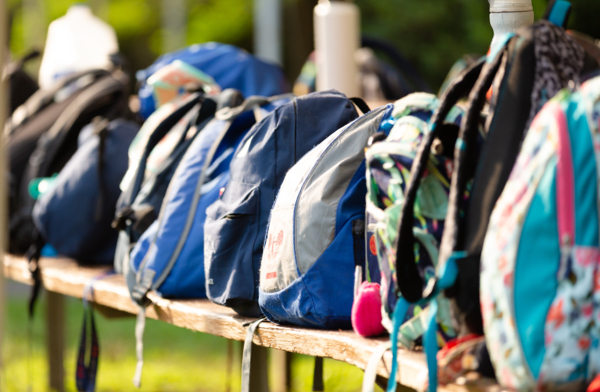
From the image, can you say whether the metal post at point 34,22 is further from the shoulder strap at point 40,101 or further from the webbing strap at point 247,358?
the webbing strap at point 247,358

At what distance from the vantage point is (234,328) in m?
1.93

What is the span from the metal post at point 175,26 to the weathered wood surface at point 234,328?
1120 cm

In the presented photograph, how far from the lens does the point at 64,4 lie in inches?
642

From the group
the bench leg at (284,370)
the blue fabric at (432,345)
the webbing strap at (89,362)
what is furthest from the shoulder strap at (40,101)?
the blue fabric at (432,345)

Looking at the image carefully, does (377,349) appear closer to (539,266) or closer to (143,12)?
(539,266)

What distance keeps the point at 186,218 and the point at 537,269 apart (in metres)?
1.34

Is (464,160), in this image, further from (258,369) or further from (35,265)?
(35,265)

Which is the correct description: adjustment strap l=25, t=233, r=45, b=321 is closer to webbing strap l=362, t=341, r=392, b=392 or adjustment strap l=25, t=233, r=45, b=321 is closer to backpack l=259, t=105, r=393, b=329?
backpack l=259, t=105, r=393, b=329

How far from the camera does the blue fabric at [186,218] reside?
2244 millimetres

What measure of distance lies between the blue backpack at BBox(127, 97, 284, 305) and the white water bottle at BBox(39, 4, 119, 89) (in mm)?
2515

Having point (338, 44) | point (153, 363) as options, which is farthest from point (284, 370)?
point (153, 363)

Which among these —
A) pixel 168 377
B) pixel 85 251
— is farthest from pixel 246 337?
pixel 168 377

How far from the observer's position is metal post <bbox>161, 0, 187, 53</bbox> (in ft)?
46.0

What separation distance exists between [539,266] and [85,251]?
2277 mm
